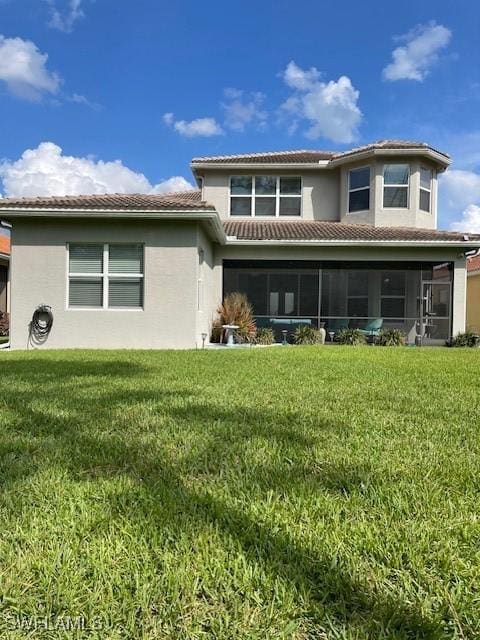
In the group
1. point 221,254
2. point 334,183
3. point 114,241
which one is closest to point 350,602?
point 114,241

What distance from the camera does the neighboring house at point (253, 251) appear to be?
40.1 feet

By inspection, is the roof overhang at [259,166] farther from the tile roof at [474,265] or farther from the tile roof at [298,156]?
the tile roof at [474,265]

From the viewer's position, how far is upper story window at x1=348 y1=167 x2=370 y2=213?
17.2 m

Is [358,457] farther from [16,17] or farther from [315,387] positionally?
[16,17]

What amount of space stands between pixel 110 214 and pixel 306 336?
23.9ft

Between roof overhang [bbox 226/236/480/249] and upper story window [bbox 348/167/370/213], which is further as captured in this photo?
upper story window [bbox 348/167/370/213]

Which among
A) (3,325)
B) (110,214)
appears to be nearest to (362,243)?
(110,214)

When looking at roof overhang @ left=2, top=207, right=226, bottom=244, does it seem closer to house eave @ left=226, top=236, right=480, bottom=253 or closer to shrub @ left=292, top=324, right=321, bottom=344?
house eave @ left=226, top=236, right=480, bottom=253

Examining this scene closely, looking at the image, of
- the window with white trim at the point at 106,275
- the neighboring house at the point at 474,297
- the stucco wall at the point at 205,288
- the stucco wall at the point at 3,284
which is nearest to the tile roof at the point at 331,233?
the stucco wall at the point at 205,288

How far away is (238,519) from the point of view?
100 inches

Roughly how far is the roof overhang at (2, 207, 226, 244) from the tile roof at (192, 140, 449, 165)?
6407mm

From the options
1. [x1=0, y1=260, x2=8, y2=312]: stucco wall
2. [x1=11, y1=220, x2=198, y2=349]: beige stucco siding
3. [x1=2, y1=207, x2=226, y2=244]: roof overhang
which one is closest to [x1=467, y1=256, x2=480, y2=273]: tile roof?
[x1=2, y1=207, x2=226, y2=244]: roof overhang

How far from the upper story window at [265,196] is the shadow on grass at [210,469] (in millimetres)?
13065

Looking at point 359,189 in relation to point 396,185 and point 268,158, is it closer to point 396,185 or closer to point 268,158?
point 396,185
